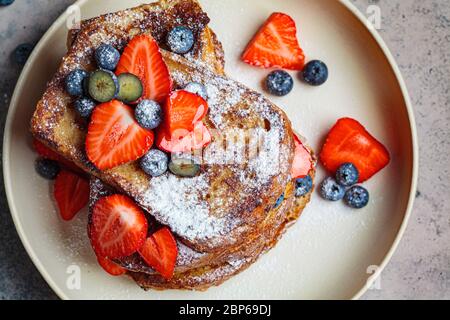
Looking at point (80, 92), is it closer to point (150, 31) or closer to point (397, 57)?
point (150, 31)

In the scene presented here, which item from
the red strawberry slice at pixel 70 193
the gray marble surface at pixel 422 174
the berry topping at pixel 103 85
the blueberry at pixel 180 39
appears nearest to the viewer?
the berry topping at pixel 103 85

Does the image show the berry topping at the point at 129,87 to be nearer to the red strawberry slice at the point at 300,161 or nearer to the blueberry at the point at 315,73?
the red strawberry slice at the point at 300,161

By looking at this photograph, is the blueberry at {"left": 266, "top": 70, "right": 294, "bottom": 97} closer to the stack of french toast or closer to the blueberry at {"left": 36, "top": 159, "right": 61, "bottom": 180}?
the stack of french toast

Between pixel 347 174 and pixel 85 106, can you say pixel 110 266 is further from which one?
pixel 347 174

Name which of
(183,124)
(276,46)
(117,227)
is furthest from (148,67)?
(276,46)

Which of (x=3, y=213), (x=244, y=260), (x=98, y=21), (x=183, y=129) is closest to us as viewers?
(x=183, y=129)

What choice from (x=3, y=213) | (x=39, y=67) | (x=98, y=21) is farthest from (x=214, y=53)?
(x=3, y=213)

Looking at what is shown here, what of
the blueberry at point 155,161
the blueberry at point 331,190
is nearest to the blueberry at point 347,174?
the blueberry at point 331,190
